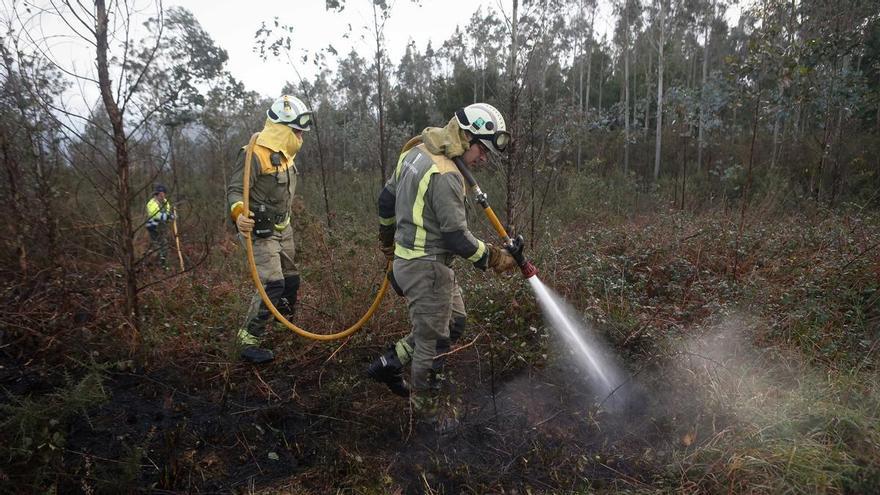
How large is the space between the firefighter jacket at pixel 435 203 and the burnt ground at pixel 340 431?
123 centimetres

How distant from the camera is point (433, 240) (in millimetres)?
3174

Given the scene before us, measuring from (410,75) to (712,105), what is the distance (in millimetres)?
20789

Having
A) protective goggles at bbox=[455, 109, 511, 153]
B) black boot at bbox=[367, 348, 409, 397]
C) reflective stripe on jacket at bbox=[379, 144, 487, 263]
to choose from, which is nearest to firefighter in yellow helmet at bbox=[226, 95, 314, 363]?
black boot at bbox=[367, 348, 409, 397]

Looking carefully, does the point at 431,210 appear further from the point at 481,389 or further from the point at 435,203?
the point at 481,389

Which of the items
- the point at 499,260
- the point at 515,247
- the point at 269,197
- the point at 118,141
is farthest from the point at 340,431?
the point at 118,141

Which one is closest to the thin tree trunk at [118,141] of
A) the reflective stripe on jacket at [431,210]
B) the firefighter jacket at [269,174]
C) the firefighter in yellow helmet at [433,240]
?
the firefighter jacket at [269,174]

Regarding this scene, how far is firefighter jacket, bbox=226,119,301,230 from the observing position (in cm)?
391

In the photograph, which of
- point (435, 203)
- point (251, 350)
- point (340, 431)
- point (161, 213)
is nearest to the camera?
point (435, 203)

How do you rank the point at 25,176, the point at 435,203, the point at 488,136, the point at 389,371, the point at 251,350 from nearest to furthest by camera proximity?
the point at 435,203 < the point at 488,136 < the point at 389,371 < the point at 251,350 < the point at 25,176

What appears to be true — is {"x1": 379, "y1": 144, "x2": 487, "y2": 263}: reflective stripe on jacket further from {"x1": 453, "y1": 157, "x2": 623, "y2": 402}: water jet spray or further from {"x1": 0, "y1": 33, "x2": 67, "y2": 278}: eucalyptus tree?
{"x1": 0, "y1": 33, "x2": 67, "y2": 278}: eucalyptus tree

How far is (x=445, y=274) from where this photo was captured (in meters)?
3.22

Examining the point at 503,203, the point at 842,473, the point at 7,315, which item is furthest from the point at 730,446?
the point at 503,203

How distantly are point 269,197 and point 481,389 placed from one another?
235 centimetres

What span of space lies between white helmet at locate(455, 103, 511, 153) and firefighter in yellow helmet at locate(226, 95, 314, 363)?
1.56 m
